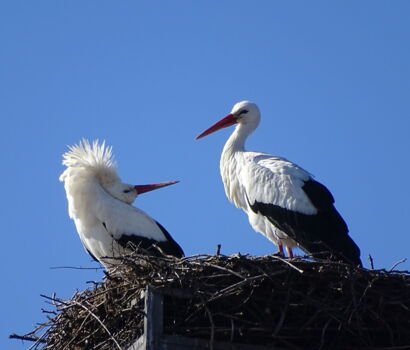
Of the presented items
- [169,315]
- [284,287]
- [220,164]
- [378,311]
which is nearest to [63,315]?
[169,315]

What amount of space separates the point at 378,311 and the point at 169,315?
4.35 ft

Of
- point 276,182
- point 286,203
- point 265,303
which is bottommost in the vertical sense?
point 265,303

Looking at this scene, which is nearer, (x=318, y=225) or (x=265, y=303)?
(x=265, y=303)

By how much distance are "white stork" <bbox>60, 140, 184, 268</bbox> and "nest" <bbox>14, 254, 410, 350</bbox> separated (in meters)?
2.34

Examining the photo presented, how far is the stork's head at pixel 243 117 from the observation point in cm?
1096

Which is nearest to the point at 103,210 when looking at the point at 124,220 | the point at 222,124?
the point at 124,220

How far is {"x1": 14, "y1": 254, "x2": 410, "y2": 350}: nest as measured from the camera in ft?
24.3

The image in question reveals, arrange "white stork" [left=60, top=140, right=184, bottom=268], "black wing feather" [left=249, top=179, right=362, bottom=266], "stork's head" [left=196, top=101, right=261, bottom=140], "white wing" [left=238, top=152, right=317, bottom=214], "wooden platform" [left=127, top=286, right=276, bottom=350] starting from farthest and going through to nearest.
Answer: "stork's head" [left=196, top=101, right=261, bottom=140], "white stork" [left=60, top=140, right=184, bottom=268], "white wing" [left=238, top=152, right=317, bottom=214], "black wing feather" [left=249, top=179, right=362, bottom=266], "wooden platform" [left=127, top=286, right=276, bottom=350]

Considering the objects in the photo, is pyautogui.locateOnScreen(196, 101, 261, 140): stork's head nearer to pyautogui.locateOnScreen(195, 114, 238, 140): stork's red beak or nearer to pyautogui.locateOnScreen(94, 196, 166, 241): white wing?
pyautogui.locateOnScreen(195, 114, 238, 140): stork's red beak

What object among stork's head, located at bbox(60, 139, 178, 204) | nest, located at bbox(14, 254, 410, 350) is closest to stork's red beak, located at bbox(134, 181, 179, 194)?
stork's head, located at bbox(60, 139, 178, 204)

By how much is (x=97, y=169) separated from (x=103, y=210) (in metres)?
0.60

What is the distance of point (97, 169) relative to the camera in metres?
10.9

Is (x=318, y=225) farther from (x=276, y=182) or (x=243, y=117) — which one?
(x=243, y=117)

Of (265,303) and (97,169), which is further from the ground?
(97,169)
